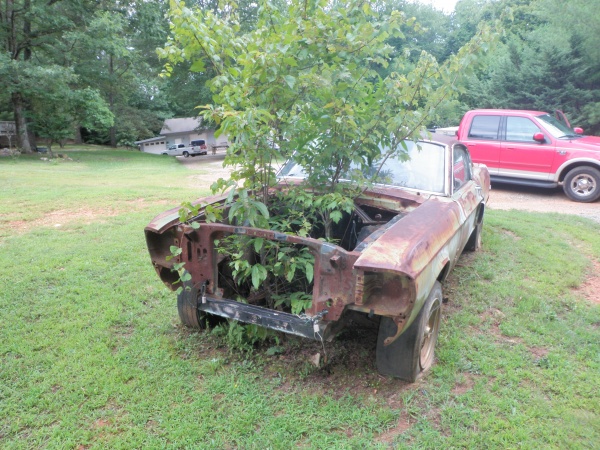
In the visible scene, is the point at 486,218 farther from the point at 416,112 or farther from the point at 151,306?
the point at 151,306

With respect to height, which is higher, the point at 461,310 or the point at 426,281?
the point at 426,281

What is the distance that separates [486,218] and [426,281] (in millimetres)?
5098

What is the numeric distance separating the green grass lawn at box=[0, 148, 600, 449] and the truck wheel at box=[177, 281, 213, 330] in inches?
3.7

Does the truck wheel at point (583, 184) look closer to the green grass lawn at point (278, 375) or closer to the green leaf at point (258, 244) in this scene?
the green grass lawn at point (278, 375)

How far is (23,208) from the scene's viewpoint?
7.90m

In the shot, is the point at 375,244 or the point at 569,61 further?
the point at 569,61

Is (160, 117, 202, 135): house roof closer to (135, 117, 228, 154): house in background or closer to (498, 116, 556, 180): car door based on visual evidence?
(135, 117, 228, 154): house in background

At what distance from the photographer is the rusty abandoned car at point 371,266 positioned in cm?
248

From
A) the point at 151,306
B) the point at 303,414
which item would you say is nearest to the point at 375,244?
the point at 303,414

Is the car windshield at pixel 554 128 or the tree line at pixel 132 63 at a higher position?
the tree line at pixel 132 63

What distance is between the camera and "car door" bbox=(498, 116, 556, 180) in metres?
8.95

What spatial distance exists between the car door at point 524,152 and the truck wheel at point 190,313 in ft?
26.5

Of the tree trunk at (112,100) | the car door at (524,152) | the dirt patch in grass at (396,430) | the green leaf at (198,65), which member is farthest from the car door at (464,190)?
the tree trunk at (112,100)

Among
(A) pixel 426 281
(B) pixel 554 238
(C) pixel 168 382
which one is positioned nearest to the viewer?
(A) pixel 426 281
